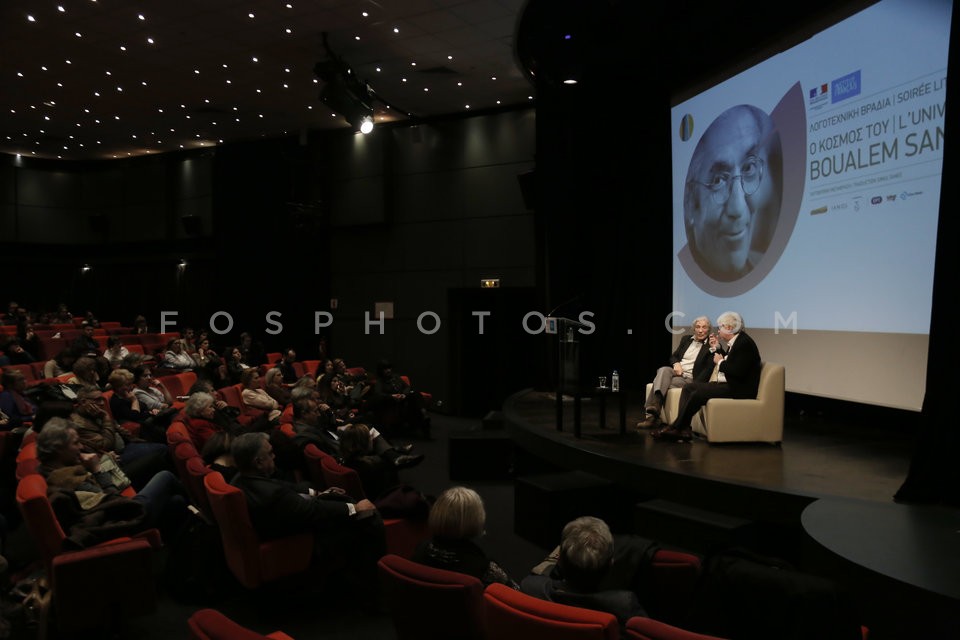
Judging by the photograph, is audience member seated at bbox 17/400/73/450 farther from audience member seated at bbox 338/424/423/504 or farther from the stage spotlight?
the stage spotlight

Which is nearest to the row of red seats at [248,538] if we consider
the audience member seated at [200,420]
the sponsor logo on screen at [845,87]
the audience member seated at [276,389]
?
the audience member seated at [200,420]

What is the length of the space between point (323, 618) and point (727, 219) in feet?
17.7

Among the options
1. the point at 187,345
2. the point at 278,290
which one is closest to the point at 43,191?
the point at 278,290

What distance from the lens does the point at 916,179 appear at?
187 inches

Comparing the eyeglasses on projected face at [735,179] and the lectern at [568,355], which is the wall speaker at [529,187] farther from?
the lectern at [568,355]

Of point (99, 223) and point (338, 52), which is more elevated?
point (338, 52)

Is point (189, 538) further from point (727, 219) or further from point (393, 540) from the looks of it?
point (727, 219)

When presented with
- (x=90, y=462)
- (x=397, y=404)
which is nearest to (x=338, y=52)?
→ (x=397, y=404)

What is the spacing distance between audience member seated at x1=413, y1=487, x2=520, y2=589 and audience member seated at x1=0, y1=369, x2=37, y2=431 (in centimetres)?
440

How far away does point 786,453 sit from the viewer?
193 inches

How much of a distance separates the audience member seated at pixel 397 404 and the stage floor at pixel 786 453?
2.78 meters

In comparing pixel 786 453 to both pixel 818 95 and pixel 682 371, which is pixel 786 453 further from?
pixel 818 95

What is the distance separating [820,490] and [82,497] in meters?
3.81

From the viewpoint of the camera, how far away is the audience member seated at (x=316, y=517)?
3467mm
